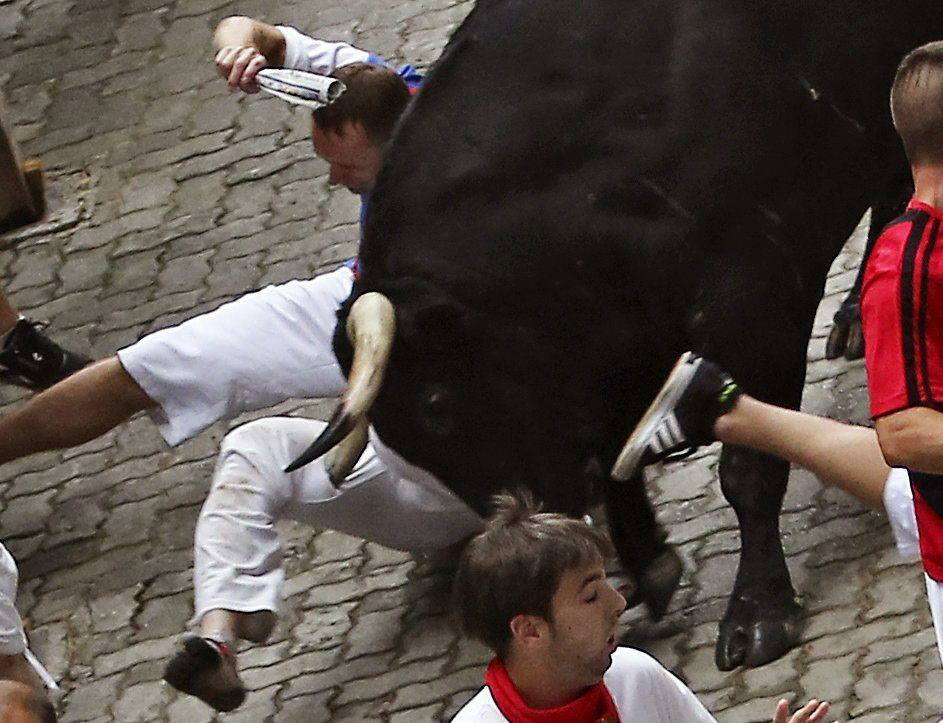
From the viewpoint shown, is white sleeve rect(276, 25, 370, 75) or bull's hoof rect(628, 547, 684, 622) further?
white sleeve rect(276, 25, 370, 75)

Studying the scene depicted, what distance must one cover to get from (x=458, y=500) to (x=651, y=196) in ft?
3.28

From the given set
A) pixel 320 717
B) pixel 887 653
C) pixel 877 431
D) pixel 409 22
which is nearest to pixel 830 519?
pixel 887 653

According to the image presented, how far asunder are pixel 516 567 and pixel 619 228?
232 cm

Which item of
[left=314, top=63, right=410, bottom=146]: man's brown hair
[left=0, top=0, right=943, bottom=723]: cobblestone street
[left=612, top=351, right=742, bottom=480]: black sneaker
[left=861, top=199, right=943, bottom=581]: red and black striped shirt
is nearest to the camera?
[left=861, top=199, right=943, bottom=581]: red and black striped shirt

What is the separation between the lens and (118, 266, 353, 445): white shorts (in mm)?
6746

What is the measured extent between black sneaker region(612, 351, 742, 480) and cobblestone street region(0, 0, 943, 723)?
117 cm

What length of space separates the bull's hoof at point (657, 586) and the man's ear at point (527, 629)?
2449 millimetres

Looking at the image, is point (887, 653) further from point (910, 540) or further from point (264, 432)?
point (264, 432)

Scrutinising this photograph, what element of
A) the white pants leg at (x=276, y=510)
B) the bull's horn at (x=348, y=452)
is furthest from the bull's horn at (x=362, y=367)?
the white pants leg at (x=276, y=510)

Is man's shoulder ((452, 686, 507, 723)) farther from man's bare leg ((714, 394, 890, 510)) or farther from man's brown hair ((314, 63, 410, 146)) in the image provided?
man's brown hair ((314, 63, 410, 146))

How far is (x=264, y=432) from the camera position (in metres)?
6.34

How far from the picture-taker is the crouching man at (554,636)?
367cm

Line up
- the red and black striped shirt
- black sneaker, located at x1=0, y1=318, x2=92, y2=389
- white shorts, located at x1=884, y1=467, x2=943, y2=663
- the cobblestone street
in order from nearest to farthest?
the red and black striped shirt, white shorts, located at x1=884, y1=467, x2=943, y2=663, the cobblestone street, black sneaker, located at x1=0, y1=318, x2=92, y2=389

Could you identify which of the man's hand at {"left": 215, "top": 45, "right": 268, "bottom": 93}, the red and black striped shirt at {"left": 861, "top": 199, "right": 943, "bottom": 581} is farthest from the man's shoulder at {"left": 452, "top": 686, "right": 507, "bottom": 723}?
the man's hand at {"left": 215, "top": 45, "right": 268, "bottom": 93}
